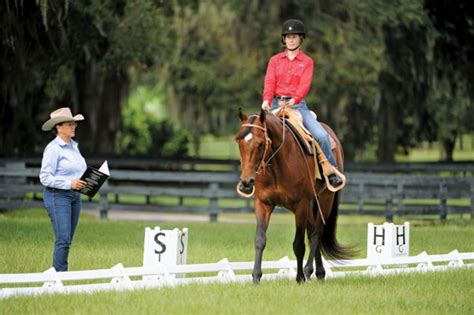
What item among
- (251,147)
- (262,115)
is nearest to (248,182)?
(251,147)

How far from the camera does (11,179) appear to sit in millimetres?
24922

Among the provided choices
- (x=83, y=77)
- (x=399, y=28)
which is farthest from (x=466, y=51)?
(x=83, y=77)

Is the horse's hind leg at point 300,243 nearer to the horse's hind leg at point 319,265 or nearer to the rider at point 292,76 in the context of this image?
the horse's hind leg at point 319,265

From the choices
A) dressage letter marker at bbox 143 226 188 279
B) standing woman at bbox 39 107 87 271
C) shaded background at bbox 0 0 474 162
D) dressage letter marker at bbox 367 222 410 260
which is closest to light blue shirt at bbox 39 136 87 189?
standing woman at bbox 39 107 87 271

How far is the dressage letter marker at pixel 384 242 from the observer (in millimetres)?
14298

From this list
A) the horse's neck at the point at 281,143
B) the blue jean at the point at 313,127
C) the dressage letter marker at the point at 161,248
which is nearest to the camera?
the dressage letter marker at the point at 161,248

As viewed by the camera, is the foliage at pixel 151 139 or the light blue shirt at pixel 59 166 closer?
the light blue shirt at pixel 59 166

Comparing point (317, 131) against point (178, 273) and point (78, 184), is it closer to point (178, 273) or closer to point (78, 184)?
point (178, 273)

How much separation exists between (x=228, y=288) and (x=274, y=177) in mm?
1482

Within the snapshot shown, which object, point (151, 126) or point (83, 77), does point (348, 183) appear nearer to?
point (83, 77)

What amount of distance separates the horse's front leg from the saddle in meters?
0.91

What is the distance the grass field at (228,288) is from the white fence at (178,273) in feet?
1.09

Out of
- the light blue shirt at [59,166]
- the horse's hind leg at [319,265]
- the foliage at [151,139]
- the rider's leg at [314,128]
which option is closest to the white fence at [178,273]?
the horse's hind leg at [319,265]

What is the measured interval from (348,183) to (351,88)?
6.11m
